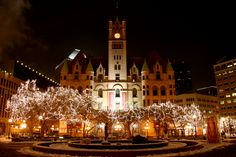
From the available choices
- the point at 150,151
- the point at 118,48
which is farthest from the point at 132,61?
the point at 150,151

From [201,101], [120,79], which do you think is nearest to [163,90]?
[120,79]

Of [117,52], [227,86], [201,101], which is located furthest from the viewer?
[201,101]

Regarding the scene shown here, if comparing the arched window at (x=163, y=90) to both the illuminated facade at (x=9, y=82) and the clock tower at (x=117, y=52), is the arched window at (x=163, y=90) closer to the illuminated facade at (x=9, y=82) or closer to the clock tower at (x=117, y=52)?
the clock tower at (x=117, y=52)

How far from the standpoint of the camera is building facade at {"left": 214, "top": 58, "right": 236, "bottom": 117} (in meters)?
129

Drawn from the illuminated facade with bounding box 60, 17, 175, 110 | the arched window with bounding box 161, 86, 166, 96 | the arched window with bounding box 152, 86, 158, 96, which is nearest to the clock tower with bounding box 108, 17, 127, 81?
the illuminated facade with bounding box 60, 17, 175, 110

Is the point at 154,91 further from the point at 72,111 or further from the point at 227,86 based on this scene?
the point at 227,86

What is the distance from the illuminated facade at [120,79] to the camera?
283ft

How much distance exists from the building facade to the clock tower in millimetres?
70389

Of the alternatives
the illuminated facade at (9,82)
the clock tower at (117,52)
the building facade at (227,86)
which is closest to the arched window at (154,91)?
the clock tower at (117,52)

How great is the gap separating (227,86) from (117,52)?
242 ft

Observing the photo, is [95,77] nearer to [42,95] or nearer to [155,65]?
[155,65]

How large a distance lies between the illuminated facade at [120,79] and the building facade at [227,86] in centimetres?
5502

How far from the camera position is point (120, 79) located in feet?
292

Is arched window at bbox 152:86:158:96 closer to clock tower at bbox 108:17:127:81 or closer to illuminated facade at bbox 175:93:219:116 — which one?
clock tower at bbox 108:17:127:81
